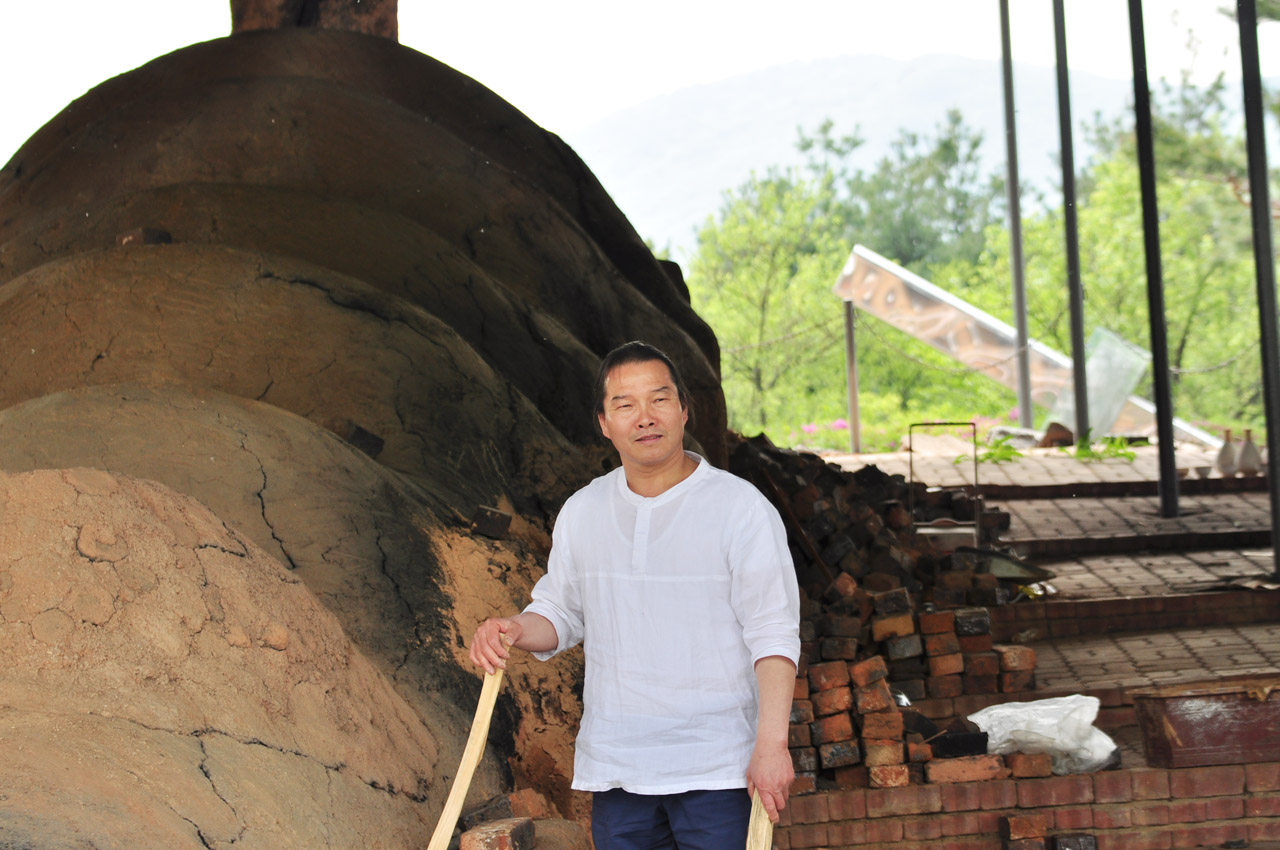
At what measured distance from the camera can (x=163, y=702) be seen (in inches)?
108

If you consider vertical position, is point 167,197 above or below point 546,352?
above

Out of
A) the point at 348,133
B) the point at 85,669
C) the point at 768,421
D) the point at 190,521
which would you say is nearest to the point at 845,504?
the point at 348,133

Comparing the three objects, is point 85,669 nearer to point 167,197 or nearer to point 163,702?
point 163,702

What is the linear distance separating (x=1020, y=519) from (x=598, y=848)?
8302 mm

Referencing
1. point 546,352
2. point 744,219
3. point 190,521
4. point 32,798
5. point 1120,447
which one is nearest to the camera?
point 32,798

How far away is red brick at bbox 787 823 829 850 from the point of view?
440cm

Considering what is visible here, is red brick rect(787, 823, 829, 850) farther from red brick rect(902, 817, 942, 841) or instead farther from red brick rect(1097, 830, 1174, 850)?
red brick rect(1097, 830, 1174, 850)

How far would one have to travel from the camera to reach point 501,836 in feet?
9.03

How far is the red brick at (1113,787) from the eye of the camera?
438 centimetres

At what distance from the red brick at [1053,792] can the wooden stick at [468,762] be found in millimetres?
2620

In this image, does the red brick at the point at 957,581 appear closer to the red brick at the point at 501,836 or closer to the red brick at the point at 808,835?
the red brick at the point at 808,835

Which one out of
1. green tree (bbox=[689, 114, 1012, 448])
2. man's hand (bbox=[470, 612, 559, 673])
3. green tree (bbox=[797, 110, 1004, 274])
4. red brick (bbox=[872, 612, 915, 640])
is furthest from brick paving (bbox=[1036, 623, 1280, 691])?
green tree (bbox=[797, 110, 1004, 274])

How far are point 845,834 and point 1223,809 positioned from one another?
132 cm

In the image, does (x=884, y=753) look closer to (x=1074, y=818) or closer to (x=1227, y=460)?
(x=1074, y=818)
